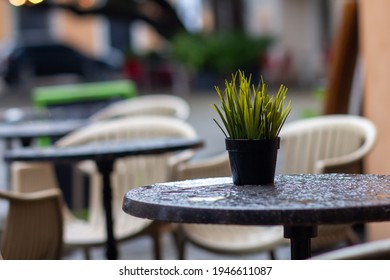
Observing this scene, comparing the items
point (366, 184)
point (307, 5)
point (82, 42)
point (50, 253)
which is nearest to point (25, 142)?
point (50, 253)

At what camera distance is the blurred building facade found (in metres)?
25.8

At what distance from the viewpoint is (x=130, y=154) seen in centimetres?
380

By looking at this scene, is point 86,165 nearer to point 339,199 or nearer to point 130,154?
point 130,154

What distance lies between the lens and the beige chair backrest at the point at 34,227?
3713 millimetres

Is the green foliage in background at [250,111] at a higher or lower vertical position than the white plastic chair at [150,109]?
higher

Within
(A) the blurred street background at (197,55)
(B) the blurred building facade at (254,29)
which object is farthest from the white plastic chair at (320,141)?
(B) the blurred building facade at (254,29)

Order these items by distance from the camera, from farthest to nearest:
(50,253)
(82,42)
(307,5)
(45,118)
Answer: (82,42)
(307,5)
(45,118)
(50,253)

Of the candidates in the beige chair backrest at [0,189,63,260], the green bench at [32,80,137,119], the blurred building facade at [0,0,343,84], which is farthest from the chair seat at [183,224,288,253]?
the blurred building facade at [0,0,343,84]

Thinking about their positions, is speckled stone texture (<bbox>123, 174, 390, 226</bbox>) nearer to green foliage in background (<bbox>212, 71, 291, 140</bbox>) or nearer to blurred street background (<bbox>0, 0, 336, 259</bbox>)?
green foliage in background (<bbox>212, 71, 291, 140</bbox>)

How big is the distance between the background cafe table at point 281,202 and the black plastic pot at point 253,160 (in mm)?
37

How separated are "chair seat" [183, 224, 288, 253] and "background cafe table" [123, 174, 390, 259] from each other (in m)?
1.33

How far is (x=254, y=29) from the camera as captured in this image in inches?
1214

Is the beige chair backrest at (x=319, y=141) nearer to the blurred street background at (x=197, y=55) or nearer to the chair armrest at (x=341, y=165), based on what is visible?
the chair armrest at (x=341, y=165)
